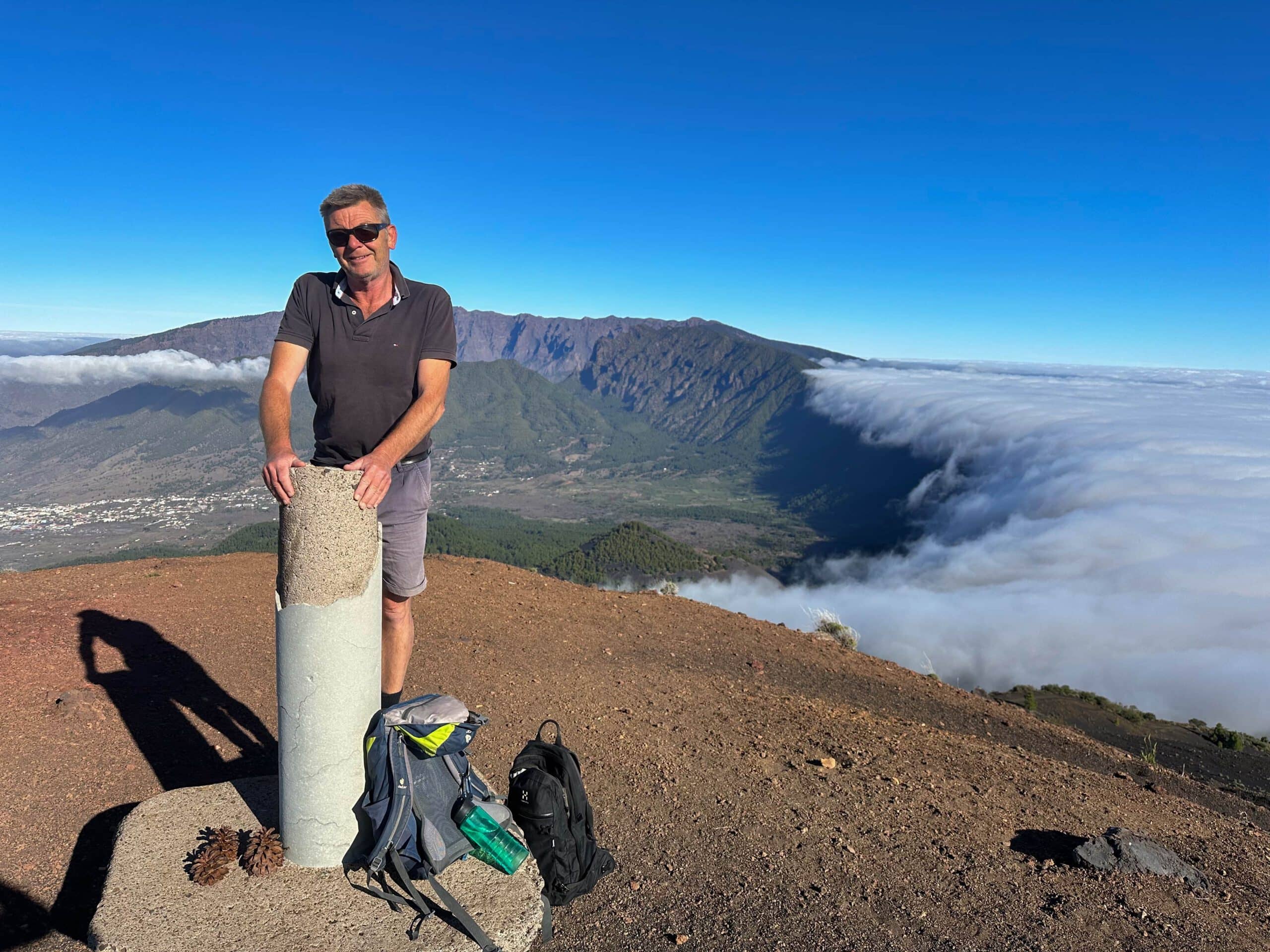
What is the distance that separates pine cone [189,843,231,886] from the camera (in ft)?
11.7

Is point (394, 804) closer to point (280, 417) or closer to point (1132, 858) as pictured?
point (280, 417)

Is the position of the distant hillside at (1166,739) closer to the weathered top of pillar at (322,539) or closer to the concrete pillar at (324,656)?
the concrete pillar at (324,656)

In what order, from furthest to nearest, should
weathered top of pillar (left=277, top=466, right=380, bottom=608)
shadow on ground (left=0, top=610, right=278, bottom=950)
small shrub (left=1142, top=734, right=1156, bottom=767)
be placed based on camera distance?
1. small shrub (left=1142, top=734, right=1156, bottom=767)
2. shadow on ground (left=0, top=610, right=278, bottom=950)
3. weathered top of pillar (left=277, top=466, right=380, bottom=608)

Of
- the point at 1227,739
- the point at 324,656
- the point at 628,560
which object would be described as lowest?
the point at 628,560

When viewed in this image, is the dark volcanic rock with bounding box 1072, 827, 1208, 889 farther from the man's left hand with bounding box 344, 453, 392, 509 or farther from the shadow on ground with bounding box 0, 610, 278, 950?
the shadow on ground with bounding box 0, 610, 278, 950

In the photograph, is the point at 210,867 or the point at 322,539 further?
the point at 210,867

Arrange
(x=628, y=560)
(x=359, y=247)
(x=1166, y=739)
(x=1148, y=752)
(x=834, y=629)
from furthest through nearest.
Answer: (x=628, y=560) < (x=834, y=629) < (x=1166, y=739) < (x=1148, y=752) < (x=359, y=247)

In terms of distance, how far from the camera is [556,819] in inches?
159

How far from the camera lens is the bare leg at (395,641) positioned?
4.41 metres

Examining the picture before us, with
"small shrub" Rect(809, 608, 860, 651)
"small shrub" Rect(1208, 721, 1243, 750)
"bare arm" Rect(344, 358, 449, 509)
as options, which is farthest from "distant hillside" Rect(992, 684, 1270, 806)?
"bare arm" Rect(344, 358, 449, 509)

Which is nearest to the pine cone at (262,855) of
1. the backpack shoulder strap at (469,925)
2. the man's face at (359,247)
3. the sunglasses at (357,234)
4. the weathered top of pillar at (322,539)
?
the backpack shoulder strap at (469,925)

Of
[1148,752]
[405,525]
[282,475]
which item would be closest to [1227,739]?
[1148,752]

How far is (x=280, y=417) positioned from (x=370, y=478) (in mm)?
606

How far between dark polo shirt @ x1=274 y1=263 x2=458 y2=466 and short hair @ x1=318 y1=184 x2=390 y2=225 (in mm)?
367
